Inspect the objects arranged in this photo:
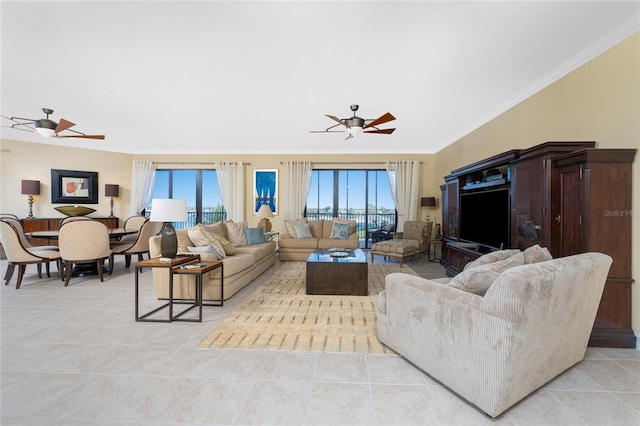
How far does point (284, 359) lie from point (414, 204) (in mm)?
6018

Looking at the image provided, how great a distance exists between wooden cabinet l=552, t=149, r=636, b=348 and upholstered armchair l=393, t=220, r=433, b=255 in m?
3.76

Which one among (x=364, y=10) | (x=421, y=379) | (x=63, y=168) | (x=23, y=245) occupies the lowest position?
(x=421, y=379)

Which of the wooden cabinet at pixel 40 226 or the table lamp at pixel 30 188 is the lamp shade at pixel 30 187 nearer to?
the table lamp at pixel 30 188

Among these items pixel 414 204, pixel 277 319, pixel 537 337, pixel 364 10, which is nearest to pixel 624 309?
pixel 537 337

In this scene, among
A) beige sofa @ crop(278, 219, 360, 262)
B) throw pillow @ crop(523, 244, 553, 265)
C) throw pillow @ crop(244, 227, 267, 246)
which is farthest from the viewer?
beige sofa @ crop(278, 219, 360, 262)

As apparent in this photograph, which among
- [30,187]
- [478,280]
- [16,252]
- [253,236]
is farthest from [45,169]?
[478,280]

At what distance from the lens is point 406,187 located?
7.46m

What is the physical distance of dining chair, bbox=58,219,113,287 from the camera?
4.18 meters

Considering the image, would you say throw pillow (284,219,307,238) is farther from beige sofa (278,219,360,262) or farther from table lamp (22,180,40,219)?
table lamp (22,180,40,219)

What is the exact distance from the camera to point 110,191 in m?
7.27

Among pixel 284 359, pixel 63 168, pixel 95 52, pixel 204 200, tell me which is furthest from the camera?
pixel 204 200

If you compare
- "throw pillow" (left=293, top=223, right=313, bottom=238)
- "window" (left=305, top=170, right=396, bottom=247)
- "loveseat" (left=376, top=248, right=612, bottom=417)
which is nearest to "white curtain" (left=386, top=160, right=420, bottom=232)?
"window" (left=305, top=170, right=396, bottom=247)

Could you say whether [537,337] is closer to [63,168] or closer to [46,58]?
[46,58]

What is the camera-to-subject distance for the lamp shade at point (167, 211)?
3018mm
